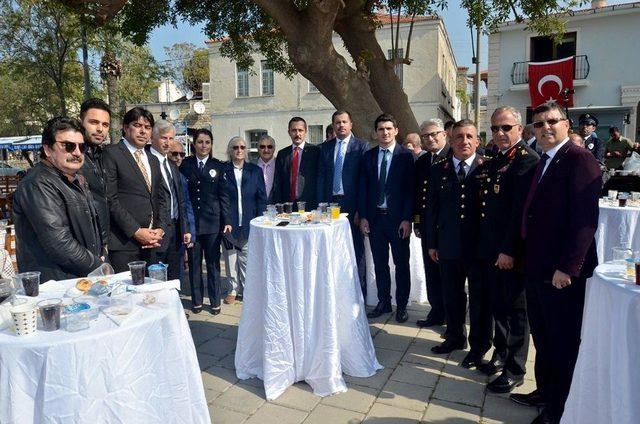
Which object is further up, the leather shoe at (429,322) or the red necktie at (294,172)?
the red necktie at (294,172)

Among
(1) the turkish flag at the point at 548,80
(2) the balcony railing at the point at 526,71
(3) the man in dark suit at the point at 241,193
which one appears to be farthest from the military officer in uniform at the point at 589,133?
(2) the balcony railing at the point at 526,71

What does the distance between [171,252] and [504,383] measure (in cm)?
318

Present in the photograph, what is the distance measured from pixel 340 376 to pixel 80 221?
2.09 metres

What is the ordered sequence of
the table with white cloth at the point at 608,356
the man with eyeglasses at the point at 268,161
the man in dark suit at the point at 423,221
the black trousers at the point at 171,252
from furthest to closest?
1. the man with eyeglasses at the point at 268,161
2. the man in dark suit at the point at 423,221
3. the black trousers at the point at 171,252
4. the table with white cloth at the point at 608,356

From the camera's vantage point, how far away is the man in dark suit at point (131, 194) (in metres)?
3.83

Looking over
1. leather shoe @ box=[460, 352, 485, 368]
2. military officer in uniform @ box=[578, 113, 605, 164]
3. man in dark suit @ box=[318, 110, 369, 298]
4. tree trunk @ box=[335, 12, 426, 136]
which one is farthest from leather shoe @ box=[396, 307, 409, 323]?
military officer in uniform @ box=[578, 113, 605, 164]

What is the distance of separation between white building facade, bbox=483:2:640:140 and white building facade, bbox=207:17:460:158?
280cm

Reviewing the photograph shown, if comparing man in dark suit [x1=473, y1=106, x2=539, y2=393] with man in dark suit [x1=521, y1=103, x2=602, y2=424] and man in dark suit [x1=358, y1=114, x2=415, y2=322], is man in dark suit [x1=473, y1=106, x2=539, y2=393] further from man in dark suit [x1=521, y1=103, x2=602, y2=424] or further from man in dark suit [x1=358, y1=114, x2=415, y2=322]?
man in dark suit [x1=358, y1=114, x2=415, y2=322]

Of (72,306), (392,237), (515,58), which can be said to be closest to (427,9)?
(392,237)

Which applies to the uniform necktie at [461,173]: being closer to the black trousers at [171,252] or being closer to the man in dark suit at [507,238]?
the man in dark suit at [507,238]

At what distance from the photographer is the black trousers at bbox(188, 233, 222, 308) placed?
17.4ft

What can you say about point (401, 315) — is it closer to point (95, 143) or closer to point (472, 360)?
point (472, 360)

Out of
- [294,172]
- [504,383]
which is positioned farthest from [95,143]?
[504,383]

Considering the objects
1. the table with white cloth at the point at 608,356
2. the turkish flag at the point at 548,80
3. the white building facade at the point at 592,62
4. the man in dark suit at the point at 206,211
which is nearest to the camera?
the table with white cloth at the point at 608,356
